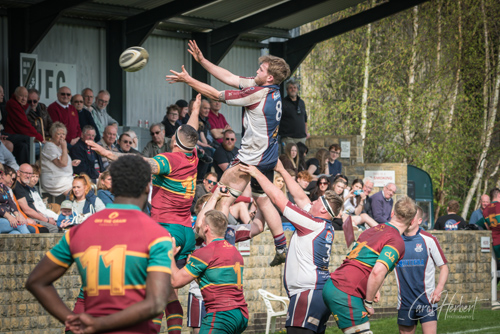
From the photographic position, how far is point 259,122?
9.26 meters

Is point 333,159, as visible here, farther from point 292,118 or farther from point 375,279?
point 375,279

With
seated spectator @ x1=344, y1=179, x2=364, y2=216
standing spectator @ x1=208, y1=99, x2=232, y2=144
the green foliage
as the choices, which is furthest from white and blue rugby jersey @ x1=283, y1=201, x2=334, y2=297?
the green foliage

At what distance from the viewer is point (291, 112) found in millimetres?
20531

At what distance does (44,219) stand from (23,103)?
10.8 ft

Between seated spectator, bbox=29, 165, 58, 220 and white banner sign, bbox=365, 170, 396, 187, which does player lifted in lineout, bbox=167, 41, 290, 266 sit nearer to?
seated spectator, bbox=29, 165, 58, 220

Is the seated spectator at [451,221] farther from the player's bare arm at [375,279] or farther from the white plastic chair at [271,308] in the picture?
the player's bare arm at [375,279]

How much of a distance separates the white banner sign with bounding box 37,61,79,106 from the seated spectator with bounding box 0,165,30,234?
6.27 meters

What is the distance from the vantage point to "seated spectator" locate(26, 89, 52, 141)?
50.1 ft

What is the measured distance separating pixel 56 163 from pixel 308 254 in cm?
769

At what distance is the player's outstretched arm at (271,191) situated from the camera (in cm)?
838

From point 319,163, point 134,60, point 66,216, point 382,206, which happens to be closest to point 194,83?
point 134,60

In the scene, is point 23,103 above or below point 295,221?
above

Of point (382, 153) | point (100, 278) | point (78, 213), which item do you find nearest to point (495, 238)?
point (78, 213)

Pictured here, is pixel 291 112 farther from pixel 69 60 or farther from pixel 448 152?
pixel 448 152
